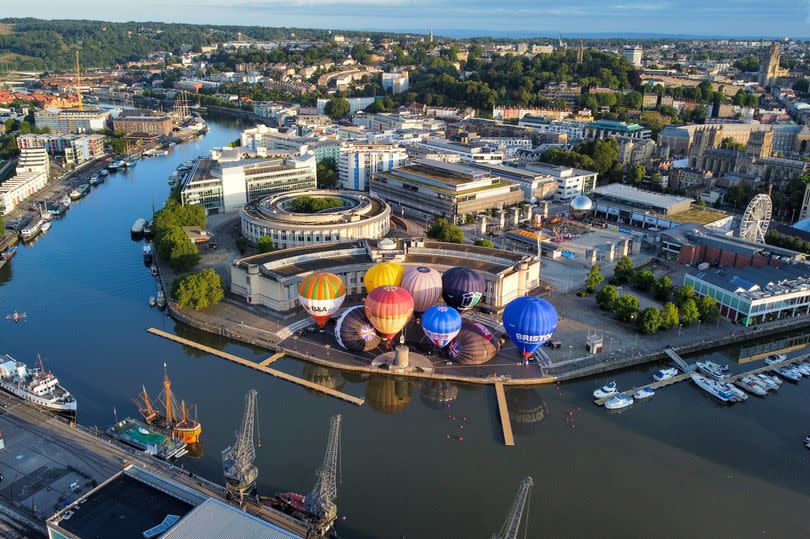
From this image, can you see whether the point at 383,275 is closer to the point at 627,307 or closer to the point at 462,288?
the point at 462,288

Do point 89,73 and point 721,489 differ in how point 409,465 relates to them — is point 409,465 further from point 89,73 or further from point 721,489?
point 89,73

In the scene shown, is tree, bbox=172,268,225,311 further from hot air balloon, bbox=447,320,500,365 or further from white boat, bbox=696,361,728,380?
white boat, bbox=696,361,728,380

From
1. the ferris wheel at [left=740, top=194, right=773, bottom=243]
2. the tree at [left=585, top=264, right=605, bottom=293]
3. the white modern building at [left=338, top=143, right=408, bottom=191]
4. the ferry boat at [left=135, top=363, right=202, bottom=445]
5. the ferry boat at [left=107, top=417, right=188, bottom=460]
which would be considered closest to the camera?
the ferry boat at [left=107, top=417, right=188, bottom=460]

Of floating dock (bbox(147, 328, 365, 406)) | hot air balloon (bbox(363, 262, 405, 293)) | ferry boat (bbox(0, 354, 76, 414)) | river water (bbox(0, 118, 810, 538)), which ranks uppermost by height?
hot air balloon (bbox(363, 262, 405, 293))

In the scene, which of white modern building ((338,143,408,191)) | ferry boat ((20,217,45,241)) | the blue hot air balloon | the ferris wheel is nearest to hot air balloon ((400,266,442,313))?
the blue hot air balloon

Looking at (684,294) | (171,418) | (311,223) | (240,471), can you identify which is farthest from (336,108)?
A: (240,471)

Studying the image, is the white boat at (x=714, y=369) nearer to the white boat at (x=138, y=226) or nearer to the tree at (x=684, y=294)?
the tree at (x=684, y=294)

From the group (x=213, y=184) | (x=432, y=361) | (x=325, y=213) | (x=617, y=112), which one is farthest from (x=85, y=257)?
(x=617, y=112)
